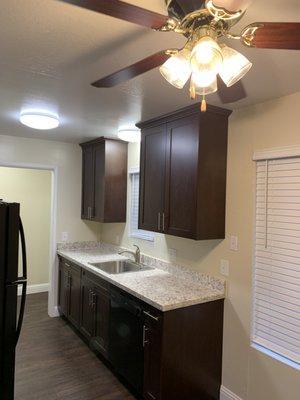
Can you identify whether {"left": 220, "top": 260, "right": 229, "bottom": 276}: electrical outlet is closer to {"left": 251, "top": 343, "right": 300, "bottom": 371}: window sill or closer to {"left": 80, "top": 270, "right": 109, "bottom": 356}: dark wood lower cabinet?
{"left": 251, "top": 343, "right": 300, "bottom": 371}: window sill

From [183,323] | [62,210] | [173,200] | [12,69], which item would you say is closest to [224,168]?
[173,200]

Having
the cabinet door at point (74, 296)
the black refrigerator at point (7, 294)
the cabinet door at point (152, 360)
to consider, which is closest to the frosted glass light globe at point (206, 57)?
the black refrigerator at point (7, 294)

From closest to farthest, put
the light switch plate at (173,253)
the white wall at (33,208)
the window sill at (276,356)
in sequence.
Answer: the window sill at (276,356)
the light switch plate at (173,253)
the white wall at (33,208)

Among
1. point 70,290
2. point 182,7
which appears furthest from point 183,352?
point 182,7

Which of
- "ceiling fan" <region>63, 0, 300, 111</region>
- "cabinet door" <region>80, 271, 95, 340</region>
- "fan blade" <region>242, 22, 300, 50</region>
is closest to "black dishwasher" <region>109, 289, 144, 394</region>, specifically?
"cabinet door" <region>80, 271, 95, 340</region>

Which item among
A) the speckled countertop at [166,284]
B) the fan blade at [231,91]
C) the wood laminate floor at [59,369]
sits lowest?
the wood laminate floor at [59,369]

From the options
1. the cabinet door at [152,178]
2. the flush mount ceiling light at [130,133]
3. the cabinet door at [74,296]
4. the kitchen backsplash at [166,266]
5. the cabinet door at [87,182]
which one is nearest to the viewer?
the kitchen backsplash at [166,266]

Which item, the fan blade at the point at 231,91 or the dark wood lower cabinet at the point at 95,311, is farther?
the dark wood lower cabinet at the point at 95,311

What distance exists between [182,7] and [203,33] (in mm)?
104

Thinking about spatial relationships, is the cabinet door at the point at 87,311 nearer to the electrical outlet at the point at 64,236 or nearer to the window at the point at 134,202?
the window at the point at 134,202

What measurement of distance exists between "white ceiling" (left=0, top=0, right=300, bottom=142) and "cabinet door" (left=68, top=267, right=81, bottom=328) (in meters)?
1.87

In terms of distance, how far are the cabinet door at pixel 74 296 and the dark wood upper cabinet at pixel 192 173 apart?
4.64ft

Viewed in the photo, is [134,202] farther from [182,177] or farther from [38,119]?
[38,119]

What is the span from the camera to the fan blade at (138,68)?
114 cm
